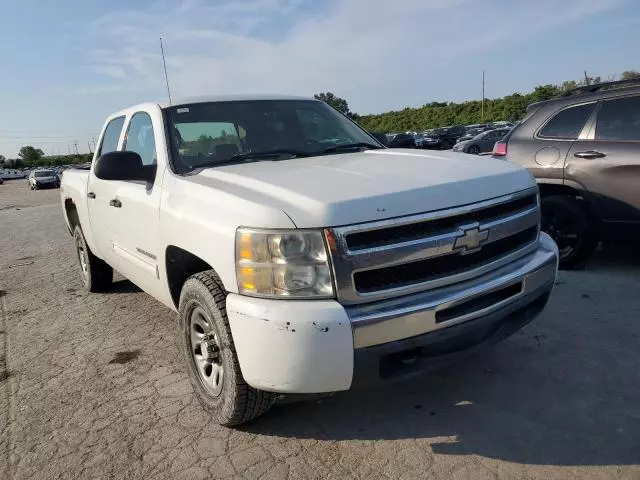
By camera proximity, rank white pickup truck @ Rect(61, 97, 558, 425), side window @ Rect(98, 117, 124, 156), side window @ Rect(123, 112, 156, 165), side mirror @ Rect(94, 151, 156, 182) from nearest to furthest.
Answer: white pickup truck @ Rect(61, 97, 558, 425) → side mirror @ Rect(94, 151, 156, 182) → side window @ Rect(123, 112, 156, 165) → side window @ Rect(98, 117, 124, 156)

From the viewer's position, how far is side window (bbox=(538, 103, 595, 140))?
506cm

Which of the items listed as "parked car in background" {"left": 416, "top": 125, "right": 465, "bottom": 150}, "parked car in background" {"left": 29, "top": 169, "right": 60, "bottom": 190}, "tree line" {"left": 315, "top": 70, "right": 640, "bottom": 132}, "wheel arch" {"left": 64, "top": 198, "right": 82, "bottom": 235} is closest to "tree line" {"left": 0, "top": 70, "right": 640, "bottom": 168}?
"tree line" {"left": 315, "top": 70, "right": 640, "bottom": 132}

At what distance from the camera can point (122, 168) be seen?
10.7ft

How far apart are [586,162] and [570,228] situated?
62 centimetres

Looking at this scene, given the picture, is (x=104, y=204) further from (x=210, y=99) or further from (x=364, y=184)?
(x=364, y=184)

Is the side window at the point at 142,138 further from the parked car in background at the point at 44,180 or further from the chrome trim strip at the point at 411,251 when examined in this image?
the parked car in background at the point at 44,180

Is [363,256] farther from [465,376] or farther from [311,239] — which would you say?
[465,376]

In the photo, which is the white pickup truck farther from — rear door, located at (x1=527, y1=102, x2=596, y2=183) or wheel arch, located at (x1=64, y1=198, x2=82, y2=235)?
wheel arch, located at (x1=64, y1=198, x2=82, y2=235)

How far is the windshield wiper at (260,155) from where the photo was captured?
11.1 ft

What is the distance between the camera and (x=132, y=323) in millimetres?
4688

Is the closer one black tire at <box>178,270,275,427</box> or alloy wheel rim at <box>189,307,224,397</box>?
black tire at <box>178,270,275,427</box>

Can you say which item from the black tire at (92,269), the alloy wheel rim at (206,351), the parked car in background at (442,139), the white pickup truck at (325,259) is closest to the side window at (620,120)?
the white pickup truck at (325,259)

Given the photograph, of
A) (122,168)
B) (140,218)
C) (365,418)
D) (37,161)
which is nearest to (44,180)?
(140,218)

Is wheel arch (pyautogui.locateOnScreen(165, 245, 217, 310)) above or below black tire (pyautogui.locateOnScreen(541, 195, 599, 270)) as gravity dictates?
above
